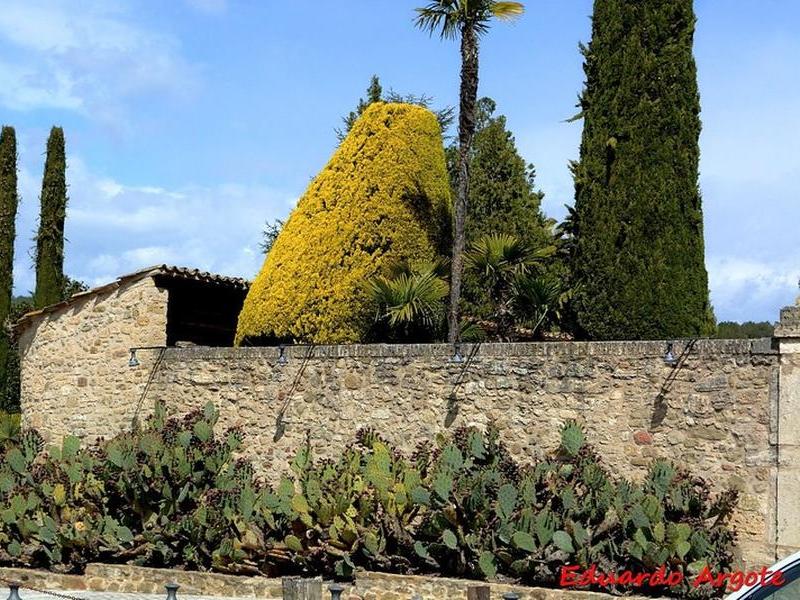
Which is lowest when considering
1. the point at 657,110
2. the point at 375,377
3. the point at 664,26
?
the point at 375,377

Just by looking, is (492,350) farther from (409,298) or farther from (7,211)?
(7,211)

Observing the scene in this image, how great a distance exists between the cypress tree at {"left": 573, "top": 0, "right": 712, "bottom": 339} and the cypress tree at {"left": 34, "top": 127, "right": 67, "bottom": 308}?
15.0 meters

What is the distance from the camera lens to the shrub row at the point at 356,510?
11.3 m

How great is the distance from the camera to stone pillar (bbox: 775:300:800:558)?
11102mm

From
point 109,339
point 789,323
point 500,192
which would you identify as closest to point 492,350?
point 789,323

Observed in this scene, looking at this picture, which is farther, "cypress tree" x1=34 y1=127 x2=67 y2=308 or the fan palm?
"cypress tree" x1=34 y1=127 x2=67 y2=308

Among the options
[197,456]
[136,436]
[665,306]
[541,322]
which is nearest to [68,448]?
[136,436]

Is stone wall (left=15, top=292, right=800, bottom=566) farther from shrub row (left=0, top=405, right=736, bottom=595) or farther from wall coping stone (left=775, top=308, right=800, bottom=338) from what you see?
shrub row (left=0, top=405, right=736, bottom=595)

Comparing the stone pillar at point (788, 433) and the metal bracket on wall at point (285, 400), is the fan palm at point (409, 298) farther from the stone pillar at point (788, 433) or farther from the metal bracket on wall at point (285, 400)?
the stone pillar at point (788, 433)

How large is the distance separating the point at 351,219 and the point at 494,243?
200 centimetres

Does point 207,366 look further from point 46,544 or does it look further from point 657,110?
point 657,110

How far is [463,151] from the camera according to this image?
15.4 metres

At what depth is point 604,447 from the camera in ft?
40.2

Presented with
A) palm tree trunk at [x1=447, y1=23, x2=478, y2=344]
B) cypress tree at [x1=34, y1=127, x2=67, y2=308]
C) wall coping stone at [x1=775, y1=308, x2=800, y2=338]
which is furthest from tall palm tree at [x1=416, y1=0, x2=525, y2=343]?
cypress tree at [x1=34, y1=127, x2=67, y2=308]
